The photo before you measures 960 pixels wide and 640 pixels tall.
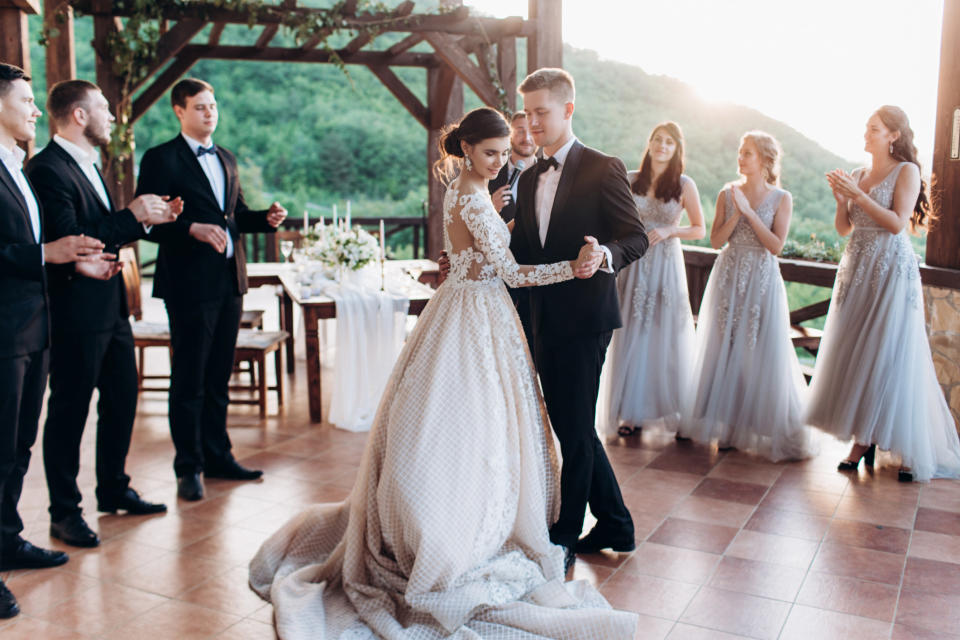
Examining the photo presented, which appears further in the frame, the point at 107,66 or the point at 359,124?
the point at 359,124

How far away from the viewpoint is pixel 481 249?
2697 millimetres

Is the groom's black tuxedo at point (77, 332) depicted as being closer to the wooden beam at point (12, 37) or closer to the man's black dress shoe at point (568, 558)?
the man's black dress shoe at point (568, 558)

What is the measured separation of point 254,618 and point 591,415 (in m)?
1.29

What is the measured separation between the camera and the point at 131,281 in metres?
5.40

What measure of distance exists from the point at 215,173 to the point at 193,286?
530 millimetres

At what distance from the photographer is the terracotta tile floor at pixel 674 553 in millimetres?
2605

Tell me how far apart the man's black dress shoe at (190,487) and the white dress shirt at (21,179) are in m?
1.37

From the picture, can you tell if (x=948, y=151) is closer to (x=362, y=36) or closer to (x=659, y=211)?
(x=659, y=211)

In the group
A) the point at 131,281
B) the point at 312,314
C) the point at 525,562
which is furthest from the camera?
the point at 131,281

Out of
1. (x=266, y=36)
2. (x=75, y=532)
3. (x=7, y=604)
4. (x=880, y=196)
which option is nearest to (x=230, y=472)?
(x=75, y=532)

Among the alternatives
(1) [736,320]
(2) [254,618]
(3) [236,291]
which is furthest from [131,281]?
(1) [736,320]

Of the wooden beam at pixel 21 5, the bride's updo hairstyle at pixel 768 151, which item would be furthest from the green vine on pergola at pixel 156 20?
the bride's updo hairstyle at pixel 768 151

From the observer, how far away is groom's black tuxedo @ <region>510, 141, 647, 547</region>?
286 centimetres

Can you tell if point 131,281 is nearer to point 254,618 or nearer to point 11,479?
point 11,479
